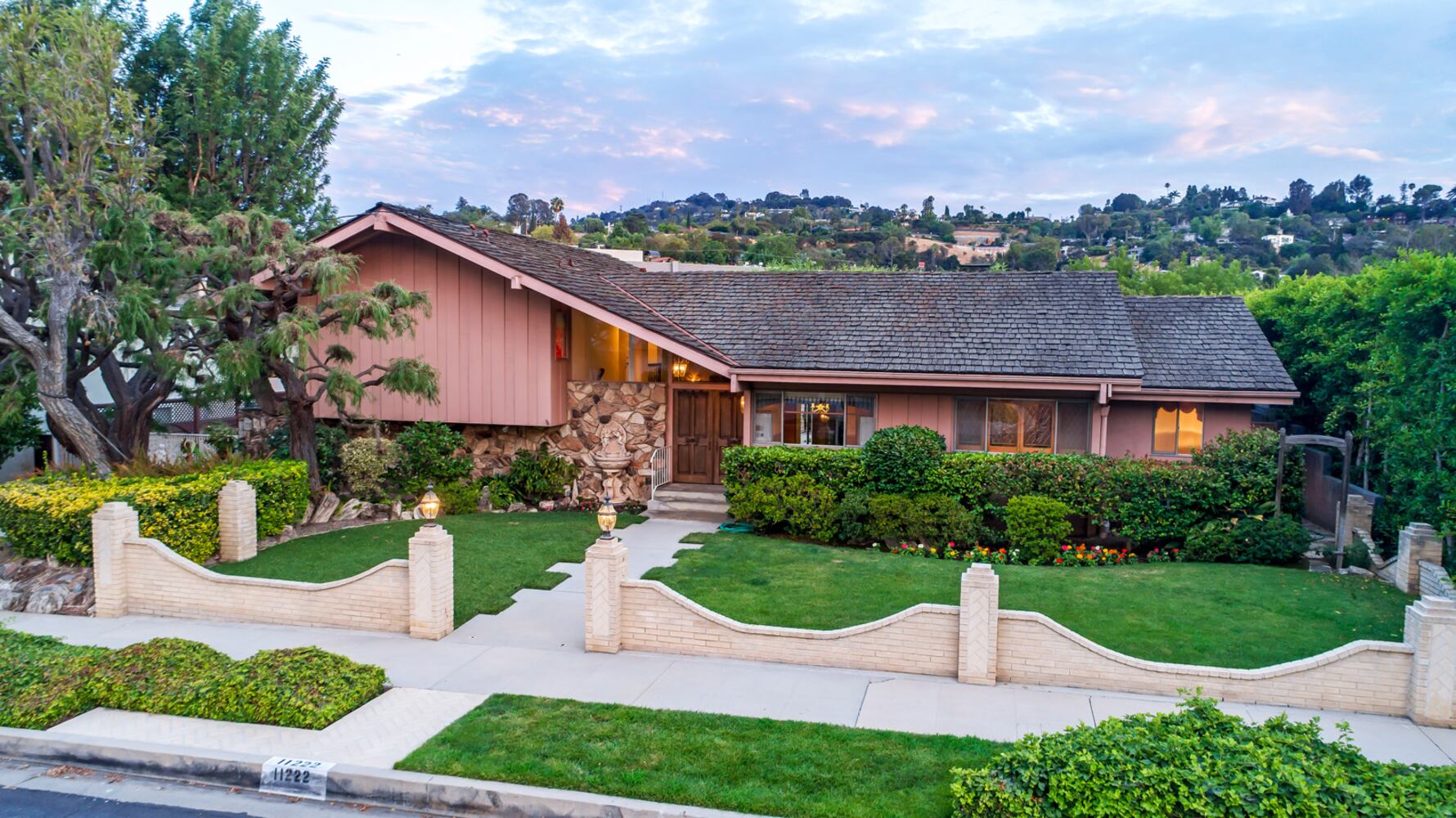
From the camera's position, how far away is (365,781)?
755cm

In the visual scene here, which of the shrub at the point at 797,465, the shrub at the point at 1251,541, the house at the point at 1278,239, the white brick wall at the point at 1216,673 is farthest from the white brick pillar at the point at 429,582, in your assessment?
the house at the point at 1278,239

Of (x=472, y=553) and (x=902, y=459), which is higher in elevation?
(x=902, y=459)

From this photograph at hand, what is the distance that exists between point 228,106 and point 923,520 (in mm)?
21905

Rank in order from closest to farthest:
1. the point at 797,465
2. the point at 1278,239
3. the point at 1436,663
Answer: the point at 1436,663
the point at 797,465
the point at 1278,239

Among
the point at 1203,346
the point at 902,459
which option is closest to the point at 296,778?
the point at 902,459

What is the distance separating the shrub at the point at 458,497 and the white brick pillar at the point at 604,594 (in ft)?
25.6

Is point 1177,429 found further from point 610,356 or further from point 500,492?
point 500,492

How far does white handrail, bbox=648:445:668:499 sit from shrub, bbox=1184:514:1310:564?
30.5 ft

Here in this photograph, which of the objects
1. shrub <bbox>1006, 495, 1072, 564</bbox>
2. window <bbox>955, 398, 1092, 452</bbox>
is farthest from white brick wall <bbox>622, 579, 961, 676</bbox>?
window <bbox>955, 398, 1092, 452</bbox>

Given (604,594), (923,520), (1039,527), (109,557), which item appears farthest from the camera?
(923,520)

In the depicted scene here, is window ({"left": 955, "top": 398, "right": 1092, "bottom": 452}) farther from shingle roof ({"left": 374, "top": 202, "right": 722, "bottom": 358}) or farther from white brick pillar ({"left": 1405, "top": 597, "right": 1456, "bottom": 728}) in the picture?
white brick pillar ({"left": 1405, "top": 597, "right": 1456, "bottom": 728})

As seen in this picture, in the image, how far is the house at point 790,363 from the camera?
17.0 m

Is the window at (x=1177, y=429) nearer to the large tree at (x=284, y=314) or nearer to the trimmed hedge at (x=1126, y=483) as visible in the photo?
the trimmed hedge at (x=1126, y=483)

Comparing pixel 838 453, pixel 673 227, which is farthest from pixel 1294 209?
pixel 838 453
